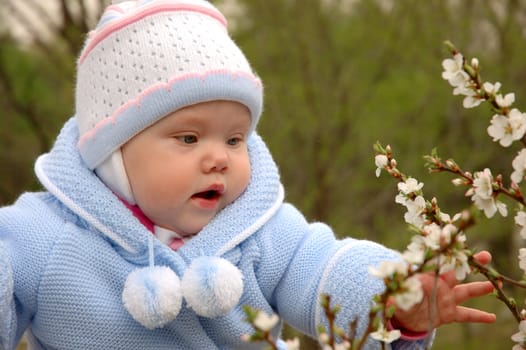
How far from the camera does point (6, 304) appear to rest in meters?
1.55

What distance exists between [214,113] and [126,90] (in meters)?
0.21

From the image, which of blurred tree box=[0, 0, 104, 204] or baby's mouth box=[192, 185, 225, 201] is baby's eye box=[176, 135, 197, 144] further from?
blurred tree box=[0, 0, 104, 204]

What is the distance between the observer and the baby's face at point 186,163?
64.7 inches

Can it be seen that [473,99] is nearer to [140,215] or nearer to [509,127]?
[509,127]

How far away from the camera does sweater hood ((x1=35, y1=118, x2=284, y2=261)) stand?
1686mm

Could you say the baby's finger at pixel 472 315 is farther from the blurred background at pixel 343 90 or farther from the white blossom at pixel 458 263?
the blurred background at pixel 343 90

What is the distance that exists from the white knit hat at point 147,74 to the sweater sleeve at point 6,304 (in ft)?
0.99

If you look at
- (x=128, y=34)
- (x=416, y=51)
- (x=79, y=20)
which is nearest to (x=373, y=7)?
(x=416, y=51)

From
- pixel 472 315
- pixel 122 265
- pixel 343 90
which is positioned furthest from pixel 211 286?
pixel 343 90

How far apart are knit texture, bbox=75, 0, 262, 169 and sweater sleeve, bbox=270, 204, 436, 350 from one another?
0.36 metres

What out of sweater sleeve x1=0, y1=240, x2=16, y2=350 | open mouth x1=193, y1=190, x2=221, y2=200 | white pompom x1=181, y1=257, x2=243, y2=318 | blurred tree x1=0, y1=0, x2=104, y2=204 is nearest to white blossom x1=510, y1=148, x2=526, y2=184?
white pompom x1=181, y1=257, x2=243, y2=318

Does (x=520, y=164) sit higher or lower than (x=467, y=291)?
higher

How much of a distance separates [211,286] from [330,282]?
28 centimetres

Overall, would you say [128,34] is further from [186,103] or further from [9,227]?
[9,227]
